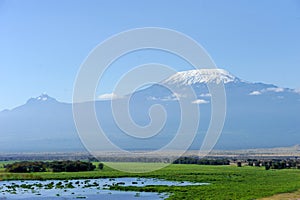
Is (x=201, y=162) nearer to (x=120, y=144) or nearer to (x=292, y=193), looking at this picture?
(x=292, y=193)

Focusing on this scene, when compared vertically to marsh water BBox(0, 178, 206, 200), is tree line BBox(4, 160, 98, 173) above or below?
above

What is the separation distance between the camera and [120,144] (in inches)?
6230

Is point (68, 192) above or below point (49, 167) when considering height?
below

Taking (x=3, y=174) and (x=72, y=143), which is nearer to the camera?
(x=3, y=174)

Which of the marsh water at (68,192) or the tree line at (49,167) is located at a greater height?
the tree line at (49,167)

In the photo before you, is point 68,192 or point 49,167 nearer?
point 68,192

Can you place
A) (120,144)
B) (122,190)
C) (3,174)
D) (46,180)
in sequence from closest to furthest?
(122,190) < (46,180) < (3,174) < (120,144)

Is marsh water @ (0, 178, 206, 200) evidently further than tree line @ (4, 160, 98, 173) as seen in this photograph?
No

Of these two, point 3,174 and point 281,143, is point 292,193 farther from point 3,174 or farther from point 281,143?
point 281,143

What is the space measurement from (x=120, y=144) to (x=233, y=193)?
132374 millimetres

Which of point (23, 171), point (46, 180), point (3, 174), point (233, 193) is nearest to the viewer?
point (233, 193)

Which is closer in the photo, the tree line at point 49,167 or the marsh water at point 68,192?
the marsh water at point 68,192

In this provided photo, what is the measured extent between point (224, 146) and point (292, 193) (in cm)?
15157

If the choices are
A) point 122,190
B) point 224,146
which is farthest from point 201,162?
point 224,146
